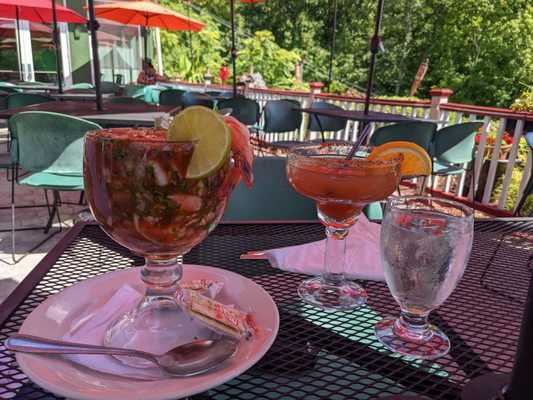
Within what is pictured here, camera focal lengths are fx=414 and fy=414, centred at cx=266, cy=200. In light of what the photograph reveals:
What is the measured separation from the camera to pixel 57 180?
2.71 m

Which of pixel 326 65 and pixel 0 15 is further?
pixel 326 65

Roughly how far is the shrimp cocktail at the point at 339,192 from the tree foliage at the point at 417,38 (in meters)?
20.9

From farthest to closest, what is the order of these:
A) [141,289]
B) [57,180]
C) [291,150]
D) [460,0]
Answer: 1. [460,0]
2. [57,180]
3. [291,150]
4. [141,289]

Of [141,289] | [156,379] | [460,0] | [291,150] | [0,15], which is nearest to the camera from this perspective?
[156,379]

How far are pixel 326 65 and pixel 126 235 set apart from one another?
76.2 ft

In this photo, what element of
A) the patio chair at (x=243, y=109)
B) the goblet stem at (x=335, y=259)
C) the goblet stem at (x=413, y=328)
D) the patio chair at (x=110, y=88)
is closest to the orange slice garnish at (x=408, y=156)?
the goblet stem at (x=335, y=259)

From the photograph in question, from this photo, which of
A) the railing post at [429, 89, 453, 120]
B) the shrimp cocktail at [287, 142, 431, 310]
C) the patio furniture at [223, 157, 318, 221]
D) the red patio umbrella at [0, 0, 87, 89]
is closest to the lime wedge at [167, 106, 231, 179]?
the shrimp cocktail at [287, 142, 431, 310]

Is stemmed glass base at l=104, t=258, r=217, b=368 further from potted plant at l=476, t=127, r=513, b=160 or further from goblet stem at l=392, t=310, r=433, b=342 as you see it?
potted plant at l=476, t=127, r=513, b=160

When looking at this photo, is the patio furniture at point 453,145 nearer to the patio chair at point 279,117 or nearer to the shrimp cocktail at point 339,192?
the patio chair at point 279,117

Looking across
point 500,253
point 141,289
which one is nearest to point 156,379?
point 141,289

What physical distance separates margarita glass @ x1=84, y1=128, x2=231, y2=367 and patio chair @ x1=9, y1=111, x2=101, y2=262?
6.44 ft

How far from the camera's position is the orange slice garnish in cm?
80

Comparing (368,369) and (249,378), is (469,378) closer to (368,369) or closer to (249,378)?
(368,369)

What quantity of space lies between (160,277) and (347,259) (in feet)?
1.44
